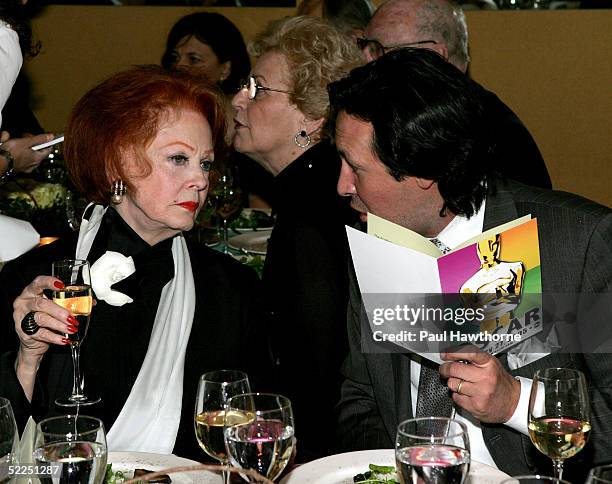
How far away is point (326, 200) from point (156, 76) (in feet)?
2.29

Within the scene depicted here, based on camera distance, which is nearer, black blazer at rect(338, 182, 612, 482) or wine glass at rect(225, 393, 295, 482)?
wine glass at rect(225, 393, 295, 482)

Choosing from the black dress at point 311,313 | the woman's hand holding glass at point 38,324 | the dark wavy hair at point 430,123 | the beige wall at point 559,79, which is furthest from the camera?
the beige wall at point 559,79

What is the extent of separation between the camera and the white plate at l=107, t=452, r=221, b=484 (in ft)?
5.43

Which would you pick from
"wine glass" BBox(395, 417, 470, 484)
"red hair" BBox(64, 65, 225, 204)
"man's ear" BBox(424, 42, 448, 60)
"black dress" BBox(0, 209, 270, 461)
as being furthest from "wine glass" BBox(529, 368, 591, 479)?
"man's ear" BBox(424, 42, 448, 60)

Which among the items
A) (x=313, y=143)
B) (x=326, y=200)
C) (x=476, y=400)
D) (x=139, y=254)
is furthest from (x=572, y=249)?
(x=313, y=143)

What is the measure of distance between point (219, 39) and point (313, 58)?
2715 mm

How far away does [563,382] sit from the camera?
5.25 ft

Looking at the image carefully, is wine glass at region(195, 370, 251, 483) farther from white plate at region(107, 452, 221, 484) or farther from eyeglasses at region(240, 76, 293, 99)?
eyeglasses at region(240, 76, 293, 99)

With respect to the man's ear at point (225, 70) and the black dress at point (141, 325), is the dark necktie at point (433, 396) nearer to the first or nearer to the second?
the black dress at point (141, 325)

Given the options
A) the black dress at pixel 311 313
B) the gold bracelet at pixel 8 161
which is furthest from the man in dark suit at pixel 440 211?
the gold bracelet at pixel 8 161

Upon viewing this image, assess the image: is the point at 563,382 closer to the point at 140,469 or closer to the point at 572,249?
the point at 572,249

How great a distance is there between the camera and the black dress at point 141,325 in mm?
2355

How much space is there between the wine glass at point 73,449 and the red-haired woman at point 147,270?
0.82m

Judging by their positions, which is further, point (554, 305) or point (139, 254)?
point (139, 254)
